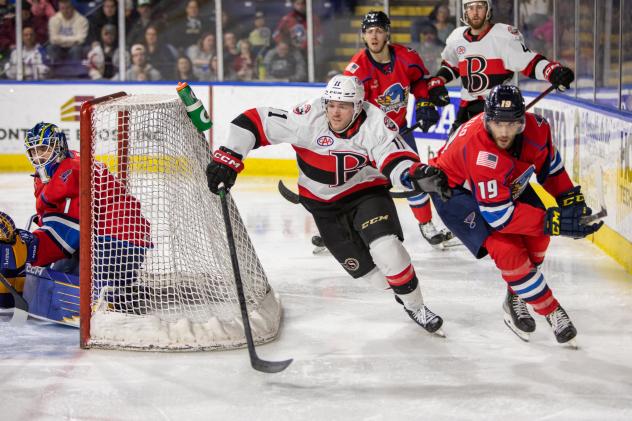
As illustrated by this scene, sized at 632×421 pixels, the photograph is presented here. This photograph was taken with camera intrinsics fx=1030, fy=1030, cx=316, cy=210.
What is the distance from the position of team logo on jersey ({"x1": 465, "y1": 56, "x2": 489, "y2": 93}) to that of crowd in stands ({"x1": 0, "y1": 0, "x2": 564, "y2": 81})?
3.20 meters

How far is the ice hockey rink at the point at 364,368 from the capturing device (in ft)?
10.2

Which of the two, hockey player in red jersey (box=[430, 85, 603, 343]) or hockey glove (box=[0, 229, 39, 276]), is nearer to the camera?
hockey player in red jersey (box=[430, 85, 603, 343])

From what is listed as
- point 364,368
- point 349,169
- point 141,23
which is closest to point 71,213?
point 349,169

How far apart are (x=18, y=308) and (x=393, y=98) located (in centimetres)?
229

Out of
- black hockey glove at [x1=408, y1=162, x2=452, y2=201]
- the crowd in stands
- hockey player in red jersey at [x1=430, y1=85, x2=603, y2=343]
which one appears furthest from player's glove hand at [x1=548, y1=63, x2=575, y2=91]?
the crowd in stands

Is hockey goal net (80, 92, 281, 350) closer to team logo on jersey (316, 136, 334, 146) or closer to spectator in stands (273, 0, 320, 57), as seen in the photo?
team logo on jersey (316, 136, 334, 146)

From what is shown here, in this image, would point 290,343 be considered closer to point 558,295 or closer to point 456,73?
point 558,295

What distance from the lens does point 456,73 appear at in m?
5.66

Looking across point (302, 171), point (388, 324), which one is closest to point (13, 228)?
point (302, 171)

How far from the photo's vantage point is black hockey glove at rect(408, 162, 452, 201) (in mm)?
3451

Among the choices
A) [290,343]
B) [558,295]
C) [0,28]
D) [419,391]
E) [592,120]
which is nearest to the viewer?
[419,391]

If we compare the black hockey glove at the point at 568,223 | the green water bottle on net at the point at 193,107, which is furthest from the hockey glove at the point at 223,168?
the black hockey glove at the point at 568,223

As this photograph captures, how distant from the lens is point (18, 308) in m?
4.12

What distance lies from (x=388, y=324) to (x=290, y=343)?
475mm
